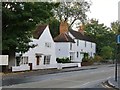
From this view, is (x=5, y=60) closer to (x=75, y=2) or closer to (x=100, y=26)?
(x=75, y=2)

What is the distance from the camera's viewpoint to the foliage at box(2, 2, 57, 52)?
33.9 meters

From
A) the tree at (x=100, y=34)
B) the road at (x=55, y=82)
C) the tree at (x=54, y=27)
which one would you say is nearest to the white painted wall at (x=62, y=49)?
the tree at (x=54, y=27)

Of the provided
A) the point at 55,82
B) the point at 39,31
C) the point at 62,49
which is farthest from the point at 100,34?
the point at 55,82

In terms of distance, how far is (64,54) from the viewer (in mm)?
72812

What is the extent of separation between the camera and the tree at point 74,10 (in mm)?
80500

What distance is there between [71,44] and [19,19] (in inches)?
1570

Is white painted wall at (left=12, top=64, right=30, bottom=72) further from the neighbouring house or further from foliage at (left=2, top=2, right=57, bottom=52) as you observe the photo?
the neighbouring house

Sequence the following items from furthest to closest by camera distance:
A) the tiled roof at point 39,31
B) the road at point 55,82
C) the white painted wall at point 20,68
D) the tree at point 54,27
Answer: the tree at point 54,27, the tiled roof at point 39,31, the white painted wall at point 20,68, the road at point 55,82

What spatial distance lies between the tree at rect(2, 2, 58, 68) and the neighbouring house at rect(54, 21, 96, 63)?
117ft

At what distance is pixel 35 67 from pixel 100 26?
156ft

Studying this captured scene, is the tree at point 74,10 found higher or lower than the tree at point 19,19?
higher

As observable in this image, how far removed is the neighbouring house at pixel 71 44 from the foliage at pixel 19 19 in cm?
3574

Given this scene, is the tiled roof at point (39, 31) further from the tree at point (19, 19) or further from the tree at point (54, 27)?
the tree at point (54, 27)

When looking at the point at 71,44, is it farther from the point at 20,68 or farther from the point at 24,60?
the point at 20,68
